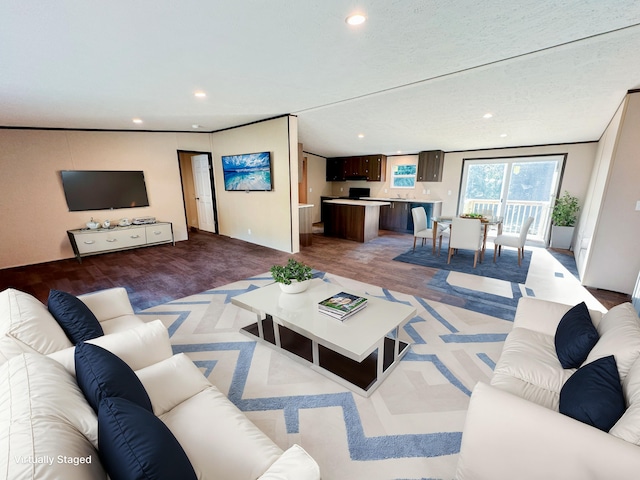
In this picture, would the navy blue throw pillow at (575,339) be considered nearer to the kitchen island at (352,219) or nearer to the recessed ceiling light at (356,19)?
the recessed ceiling light at (356,19)

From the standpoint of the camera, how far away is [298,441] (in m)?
1.46

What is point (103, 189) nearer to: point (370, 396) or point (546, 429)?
point (370, 396)

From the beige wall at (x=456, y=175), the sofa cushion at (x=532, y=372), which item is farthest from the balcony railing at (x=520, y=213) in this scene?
the sofa cushion at (x=532, y=372)

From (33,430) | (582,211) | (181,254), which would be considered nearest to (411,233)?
(582,211)

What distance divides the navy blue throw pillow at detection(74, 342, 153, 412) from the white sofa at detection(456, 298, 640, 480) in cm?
134

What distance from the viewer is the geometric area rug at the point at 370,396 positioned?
1.39 metres

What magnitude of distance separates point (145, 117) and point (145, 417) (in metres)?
4.83

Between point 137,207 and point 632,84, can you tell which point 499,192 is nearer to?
point 632,84

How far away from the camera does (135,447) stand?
0.69 metres

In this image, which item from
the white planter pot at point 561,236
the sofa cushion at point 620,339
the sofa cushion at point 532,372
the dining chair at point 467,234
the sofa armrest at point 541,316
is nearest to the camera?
the sofa cushion at point 620,339

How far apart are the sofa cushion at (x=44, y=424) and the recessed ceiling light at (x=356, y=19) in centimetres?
245

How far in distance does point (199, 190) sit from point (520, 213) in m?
7.97

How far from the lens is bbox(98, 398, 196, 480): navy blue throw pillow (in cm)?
67

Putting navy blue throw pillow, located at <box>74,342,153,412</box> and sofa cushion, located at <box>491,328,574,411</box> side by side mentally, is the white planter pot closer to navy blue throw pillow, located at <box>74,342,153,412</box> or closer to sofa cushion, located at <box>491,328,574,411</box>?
sofa cushion, located at <box>491,328,574,411</box>
